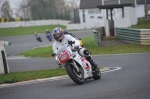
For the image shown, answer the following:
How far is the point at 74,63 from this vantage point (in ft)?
35.4

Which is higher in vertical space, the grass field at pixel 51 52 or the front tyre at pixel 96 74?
the front tyre at pixel 96 74

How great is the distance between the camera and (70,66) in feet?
34.9

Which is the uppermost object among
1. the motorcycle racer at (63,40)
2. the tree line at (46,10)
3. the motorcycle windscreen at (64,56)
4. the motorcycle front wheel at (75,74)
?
the motorcycle racer at (63,40)

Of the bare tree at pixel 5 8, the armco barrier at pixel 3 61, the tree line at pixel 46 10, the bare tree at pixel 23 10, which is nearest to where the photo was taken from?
the armco barrier at pixel 3 61

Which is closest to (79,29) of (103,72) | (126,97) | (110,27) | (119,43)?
(110,27)

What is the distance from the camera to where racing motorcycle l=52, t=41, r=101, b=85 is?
1064cm

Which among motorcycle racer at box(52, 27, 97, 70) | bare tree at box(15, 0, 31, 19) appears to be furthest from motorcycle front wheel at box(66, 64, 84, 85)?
bare tree at box(15, 0, 31, 19)

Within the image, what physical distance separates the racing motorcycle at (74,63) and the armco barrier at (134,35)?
12.6 m

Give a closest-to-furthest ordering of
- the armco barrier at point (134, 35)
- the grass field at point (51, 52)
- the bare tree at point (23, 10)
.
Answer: the grass field at point (51, 52), the armco barrier at point (134, 35), the bare tree at point (23, 10)

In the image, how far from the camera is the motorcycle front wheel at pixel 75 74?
1055 cm

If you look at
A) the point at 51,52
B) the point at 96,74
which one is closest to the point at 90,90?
the point at 96,74

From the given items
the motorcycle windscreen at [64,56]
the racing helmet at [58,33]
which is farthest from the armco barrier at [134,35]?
the motorcycle windscreen at [64,56]

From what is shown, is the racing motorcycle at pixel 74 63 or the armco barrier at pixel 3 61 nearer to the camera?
the racing motorcycle at pixel 74 63

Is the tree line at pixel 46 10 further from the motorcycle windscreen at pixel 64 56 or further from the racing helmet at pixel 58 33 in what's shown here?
the motorcycle windscreen at pixel 64 56
